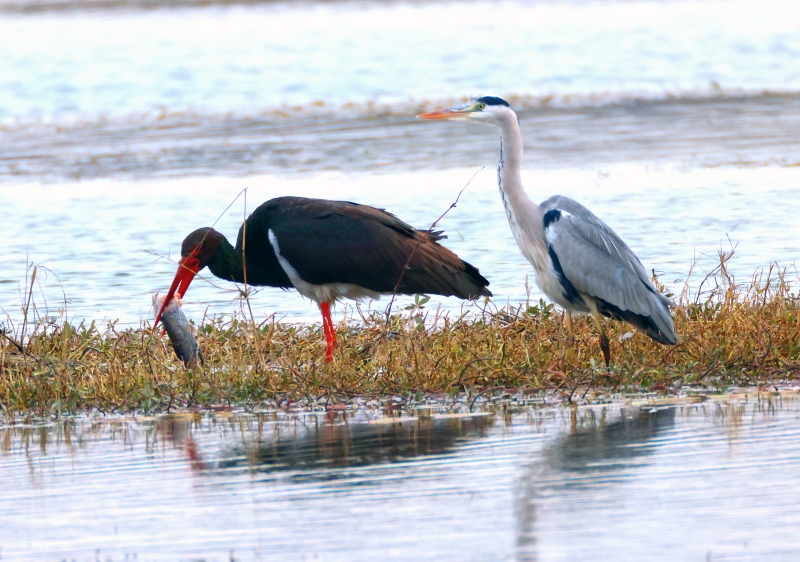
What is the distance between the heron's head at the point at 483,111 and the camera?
756 cm

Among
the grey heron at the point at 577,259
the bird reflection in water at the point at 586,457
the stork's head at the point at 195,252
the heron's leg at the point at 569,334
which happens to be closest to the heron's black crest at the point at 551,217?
the grey heron at the point at 577,259

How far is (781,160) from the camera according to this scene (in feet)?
50.0

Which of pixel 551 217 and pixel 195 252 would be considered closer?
pixel 551 217

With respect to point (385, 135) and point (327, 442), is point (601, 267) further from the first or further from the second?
point (385, 135)

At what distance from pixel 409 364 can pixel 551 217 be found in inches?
44.3

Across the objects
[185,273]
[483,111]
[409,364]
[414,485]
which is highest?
[483,111]

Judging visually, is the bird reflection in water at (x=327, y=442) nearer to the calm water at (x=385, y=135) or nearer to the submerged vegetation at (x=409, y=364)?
the submerged vegetation at (x=409, y=364)

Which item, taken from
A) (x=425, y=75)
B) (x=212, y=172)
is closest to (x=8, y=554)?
(x=212, y=172)

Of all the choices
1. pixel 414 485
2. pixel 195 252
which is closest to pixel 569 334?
pixel 414 485

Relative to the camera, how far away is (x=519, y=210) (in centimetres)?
734

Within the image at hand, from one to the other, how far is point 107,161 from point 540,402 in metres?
12.1

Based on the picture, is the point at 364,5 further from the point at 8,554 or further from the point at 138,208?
the point at 8,554

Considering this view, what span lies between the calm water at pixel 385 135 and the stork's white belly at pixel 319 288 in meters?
1.14

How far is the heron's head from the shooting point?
756 cm
